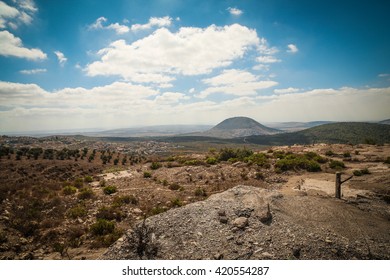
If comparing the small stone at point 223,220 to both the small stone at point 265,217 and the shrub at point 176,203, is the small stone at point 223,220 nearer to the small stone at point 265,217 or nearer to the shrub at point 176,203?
the small stone at point 265,217

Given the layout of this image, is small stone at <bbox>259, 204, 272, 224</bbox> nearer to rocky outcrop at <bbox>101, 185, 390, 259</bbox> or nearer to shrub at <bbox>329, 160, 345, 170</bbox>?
rocky outcrop at <bbox>101, 185, 390, 259</bbox>

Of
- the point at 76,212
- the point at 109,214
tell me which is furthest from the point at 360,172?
the point at 76,212

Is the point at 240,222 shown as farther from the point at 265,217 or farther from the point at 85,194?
the point at 85,194

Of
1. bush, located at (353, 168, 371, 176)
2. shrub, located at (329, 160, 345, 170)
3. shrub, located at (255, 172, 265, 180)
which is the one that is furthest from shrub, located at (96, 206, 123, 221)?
shrub, located at (329, 160, 345, 170)

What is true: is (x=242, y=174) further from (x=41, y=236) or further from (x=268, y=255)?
(x=41, y=236)

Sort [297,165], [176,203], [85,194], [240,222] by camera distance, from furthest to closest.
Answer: [297,165], [85,194], [176,203], [240,222]

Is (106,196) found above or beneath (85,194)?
beneath

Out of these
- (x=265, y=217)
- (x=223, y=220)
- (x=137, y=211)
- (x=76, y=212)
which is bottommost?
(x=137, y=211)
